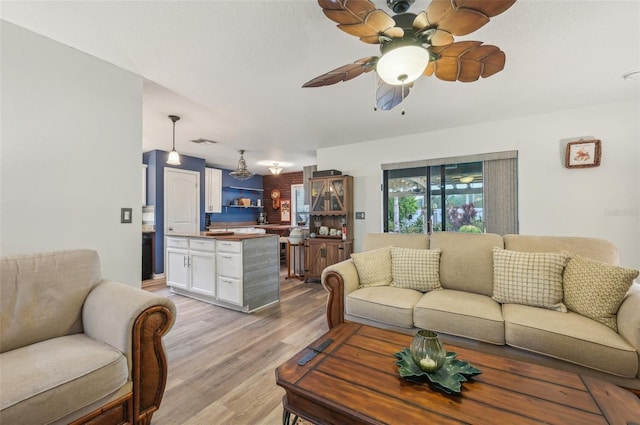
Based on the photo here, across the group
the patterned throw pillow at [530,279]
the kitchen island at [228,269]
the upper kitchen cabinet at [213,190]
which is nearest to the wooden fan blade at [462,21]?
the patterned throw pillow at [530,279]

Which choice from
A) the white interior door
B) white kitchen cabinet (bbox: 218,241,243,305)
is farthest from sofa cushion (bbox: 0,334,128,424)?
the white interior door

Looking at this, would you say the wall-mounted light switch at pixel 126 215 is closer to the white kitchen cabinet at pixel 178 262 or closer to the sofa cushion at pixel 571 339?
the white kitchen cabinet at pixel 178 262

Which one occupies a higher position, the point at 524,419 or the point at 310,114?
the point at 310,114

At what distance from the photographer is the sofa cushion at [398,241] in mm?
2754

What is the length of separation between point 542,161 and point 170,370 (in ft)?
15.1

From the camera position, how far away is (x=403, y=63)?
1.43m

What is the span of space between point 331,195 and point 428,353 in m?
3.68

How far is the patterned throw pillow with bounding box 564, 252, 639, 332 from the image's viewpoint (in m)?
1.69

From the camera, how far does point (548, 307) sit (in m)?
1.95

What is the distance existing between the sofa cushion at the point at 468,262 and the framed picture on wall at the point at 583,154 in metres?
1.77

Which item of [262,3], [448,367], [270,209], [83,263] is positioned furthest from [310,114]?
[270,209]

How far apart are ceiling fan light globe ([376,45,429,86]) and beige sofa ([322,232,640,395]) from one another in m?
1.63

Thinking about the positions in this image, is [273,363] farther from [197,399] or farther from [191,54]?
[191,54]

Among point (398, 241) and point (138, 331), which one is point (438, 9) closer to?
point (398, 241)
